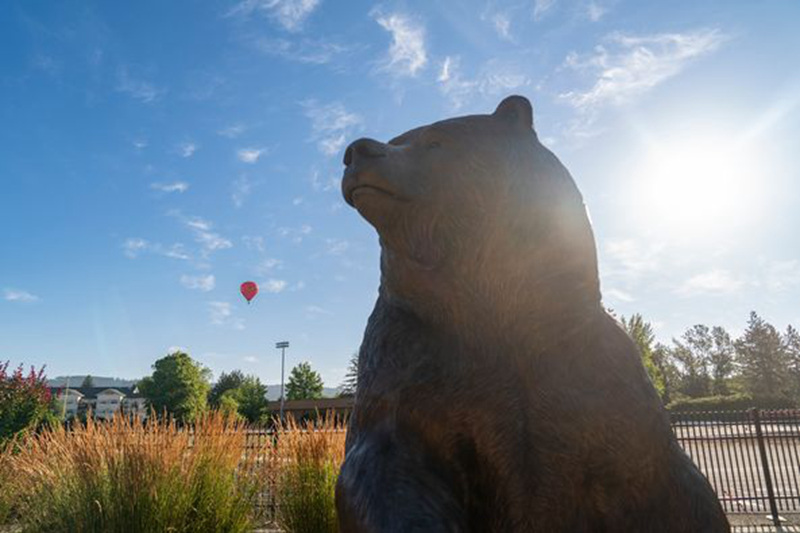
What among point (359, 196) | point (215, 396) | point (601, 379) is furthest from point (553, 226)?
point (215, 396)

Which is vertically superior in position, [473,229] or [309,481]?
[473,229]

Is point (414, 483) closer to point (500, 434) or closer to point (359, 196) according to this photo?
point (500, 434)

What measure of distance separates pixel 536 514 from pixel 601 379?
0.37m

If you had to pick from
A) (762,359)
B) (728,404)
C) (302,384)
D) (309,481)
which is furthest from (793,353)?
(309,481)

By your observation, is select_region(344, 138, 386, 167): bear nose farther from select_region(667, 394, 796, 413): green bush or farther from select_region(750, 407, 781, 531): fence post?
select_region(667, 394, 796, 413): green bush

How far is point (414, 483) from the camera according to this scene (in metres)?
1.21

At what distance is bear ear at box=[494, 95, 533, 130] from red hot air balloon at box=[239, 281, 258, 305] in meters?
15.6

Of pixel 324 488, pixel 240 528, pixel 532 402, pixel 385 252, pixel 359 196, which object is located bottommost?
pixel 240 528

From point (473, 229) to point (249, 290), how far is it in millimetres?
15956

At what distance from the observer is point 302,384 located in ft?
158

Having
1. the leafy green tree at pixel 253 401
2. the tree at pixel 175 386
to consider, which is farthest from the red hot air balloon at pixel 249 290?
the tree at pixel 175 386

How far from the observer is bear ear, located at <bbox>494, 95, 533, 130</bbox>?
167 centimetres

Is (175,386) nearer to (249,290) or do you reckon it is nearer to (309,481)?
(249,290)

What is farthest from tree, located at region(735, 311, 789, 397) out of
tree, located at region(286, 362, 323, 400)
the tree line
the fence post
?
the fence post
